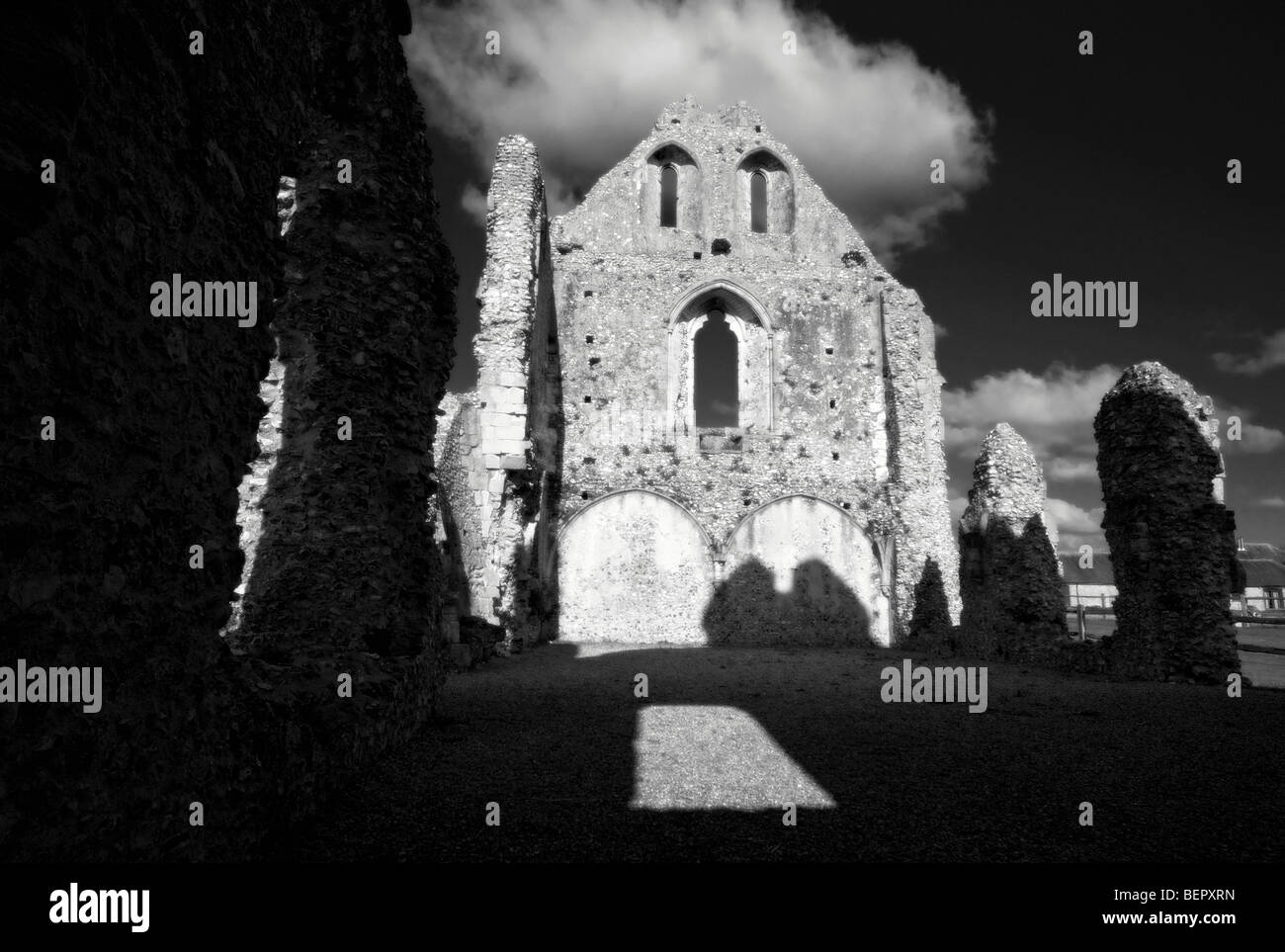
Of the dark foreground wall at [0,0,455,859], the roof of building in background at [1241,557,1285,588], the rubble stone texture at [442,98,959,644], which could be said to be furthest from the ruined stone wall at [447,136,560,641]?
the roof of building in background at [1241,557,1285,588]

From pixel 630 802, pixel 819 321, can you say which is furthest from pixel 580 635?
pixel 630 802

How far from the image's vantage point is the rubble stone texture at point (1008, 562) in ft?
37.6

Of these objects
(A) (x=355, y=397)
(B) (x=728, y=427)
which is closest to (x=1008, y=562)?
(B) (x=728, y=427)

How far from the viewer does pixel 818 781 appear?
398 centimetres

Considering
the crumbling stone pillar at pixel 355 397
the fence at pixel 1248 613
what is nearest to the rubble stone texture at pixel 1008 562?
the crumbling stone pillar at pixel 355 397

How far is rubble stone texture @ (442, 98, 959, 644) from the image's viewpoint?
50.3ft

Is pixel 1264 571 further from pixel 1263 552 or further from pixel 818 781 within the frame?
pixel 818 781

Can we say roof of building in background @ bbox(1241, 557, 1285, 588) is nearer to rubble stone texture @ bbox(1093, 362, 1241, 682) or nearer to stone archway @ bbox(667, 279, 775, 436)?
stone archway @ bbox(667, 279, 775, 436)

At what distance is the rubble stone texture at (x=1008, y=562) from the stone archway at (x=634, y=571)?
512cm

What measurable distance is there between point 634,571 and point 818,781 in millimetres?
11500

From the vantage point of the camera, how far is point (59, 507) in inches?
68.1

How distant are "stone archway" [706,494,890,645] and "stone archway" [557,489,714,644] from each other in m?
0.60

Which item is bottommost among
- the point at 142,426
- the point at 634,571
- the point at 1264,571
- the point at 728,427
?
the point at 1264,571
